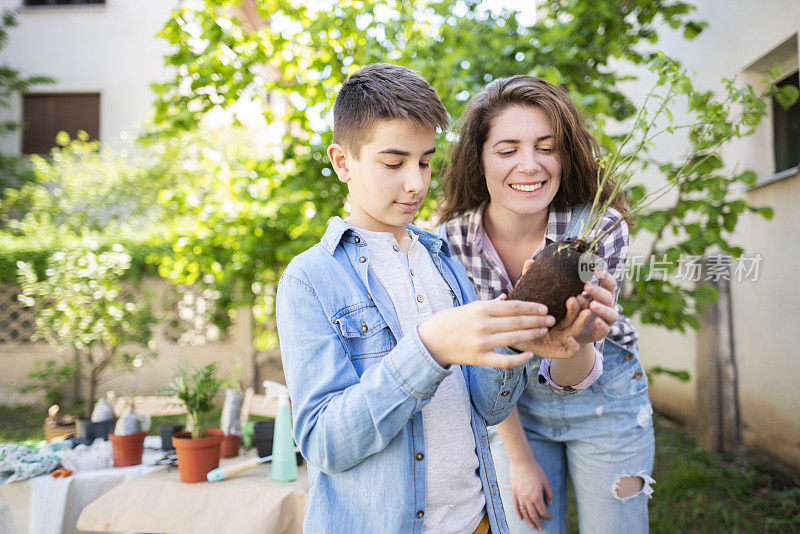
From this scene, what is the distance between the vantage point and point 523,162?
1.69 meters

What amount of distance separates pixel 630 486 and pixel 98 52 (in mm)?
12598

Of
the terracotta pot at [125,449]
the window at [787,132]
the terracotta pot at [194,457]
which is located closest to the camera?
the terracotta pot at [194,457]

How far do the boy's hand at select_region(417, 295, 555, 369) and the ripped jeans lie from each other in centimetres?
80

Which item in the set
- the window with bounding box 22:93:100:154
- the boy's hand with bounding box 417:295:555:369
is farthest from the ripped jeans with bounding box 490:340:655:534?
the window with bounding box 22:93:100:154

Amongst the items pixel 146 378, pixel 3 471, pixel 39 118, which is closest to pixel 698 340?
pixel 3 471

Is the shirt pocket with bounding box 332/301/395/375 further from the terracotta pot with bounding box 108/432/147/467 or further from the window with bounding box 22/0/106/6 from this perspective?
the window with bounding box 22/0/106/6

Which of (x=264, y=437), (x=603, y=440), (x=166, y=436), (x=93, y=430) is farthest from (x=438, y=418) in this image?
(x=93, y=430)

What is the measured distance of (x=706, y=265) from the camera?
14.5 ft

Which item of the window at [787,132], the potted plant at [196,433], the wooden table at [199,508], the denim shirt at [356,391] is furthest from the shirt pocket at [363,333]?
the window at [787,132]

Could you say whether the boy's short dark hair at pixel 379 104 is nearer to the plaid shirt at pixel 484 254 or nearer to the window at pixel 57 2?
the plaid shirt at pixel 484 254

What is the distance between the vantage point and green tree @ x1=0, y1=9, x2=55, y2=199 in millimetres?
10102

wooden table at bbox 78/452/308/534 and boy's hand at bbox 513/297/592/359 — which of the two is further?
wooden table at bbox 78/452/308/534

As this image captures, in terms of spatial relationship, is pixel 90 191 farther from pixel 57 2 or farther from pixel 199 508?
pixel 199 508

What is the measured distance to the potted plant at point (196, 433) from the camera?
2.31 metres
